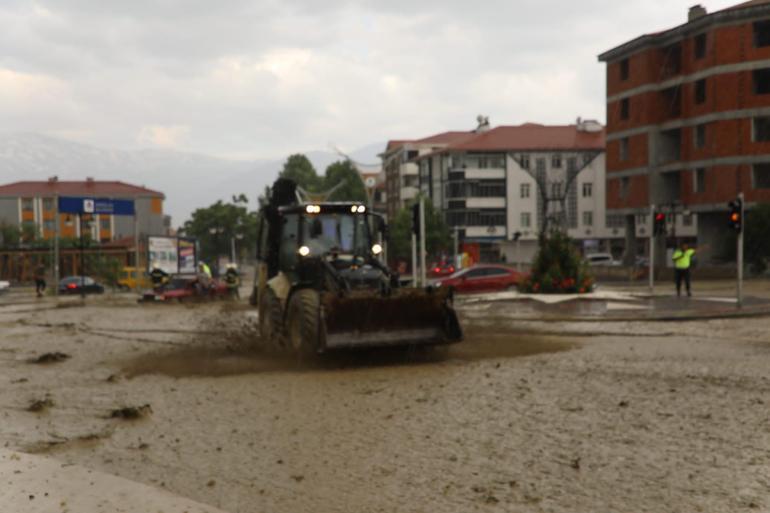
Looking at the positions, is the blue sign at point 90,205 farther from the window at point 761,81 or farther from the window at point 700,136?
the window at point 761,81

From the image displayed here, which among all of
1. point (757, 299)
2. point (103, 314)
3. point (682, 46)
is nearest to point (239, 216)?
point (682, 46)

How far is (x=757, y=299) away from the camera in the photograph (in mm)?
25312

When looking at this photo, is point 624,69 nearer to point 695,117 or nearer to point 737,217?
point 695,117

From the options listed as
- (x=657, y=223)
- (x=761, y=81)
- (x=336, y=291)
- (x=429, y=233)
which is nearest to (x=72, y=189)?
(x=429, y=233)

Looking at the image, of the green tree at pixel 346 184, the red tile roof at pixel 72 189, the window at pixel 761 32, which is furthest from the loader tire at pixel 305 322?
the red tile roof at pixel 72 189

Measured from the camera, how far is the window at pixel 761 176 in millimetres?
48469

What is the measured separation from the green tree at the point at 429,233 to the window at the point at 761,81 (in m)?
33.7

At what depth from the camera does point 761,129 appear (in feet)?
159

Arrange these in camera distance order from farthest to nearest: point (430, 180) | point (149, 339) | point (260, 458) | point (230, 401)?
point (430, 180) → point (149, 339) → point (230, 401) → point (260, 458)

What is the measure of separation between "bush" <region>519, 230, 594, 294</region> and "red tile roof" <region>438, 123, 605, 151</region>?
5617 cm

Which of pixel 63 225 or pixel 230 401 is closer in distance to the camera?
pixel 230 401

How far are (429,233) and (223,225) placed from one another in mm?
35488

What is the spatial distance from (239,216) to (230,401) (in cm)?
9710

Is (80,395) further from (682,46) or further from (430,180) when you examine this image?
(430,180)
